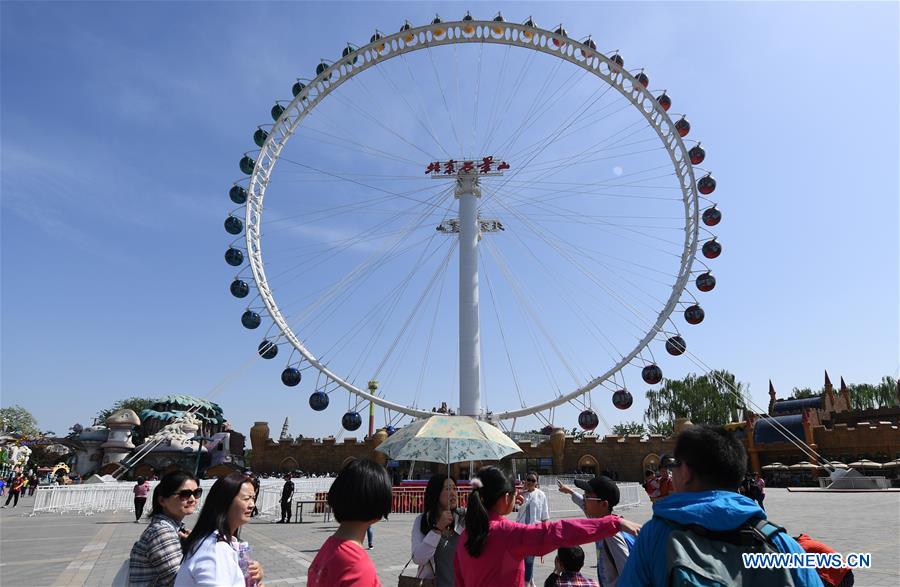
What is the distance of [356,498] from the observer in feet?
10.3

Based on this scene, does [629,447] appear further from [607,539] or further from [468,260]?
[607,539]

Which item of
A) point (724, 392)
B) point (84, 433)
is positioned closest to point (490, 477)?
point (84, 433)

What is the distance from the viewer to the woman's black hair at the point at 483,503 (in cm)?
366

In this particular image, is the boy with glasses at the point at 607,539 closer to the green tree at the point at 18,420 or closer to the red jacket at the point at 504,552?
the red jacket at the point at 504,552

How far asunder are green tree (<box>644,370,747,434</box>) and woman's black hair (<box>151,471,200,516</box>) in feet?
252

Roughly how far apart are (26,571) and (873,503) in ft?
95.4

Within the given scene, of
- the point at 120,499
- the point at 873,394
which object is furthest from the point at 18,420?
the point at 873,394

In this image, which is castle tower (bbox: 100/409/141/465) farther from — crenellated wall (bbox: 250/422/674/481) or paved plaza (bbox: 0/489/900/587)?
paved plaza (bbox: 0/489/900/587)

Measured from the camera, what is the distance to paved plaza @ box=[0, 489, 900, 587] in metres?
10.6

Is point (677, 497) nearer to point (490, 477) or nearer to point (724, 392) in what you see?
point (490, 477)

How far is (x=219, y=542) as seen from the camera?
3299 millimetres

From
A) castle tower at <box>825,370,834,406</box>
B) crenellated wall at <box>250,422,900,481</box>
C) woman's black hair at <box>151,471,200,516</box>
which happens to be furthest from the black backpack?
castle tower at <box>825,370,834,406</box>

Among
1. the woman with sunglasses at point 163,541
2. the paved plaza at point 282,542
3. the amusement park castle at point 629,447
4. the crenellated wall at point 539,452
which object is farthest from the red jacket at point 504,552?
the crenellated wall at point 539,452

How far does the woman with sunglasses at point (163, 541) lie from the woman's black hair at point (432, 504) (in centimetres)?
185
